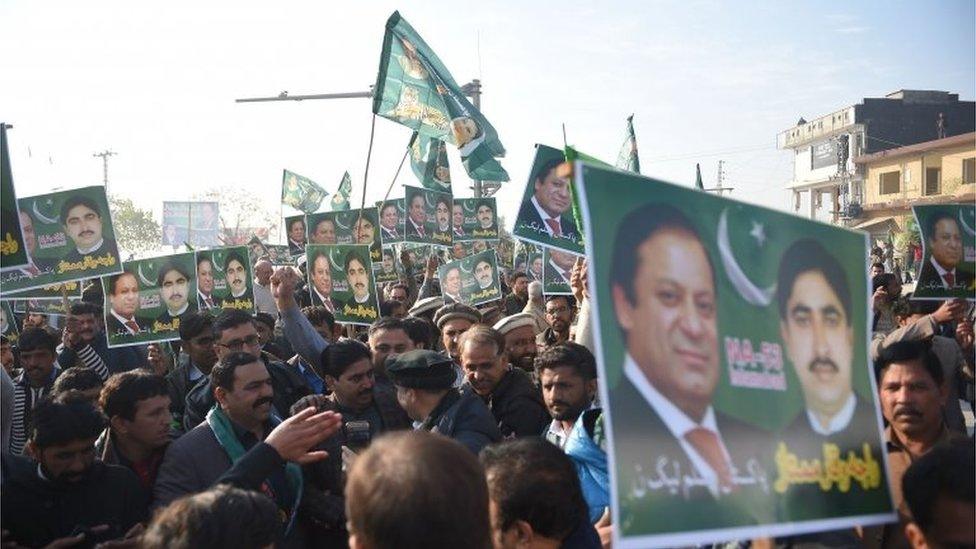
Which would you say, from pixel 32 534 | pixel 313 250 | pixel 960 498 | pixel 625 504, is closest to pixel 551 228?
pixel 313 250

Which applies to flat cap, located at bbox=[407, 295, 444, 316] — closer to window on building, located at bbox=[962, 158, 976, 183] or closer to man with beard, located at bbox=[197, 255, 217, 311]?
man with beard, located at bbox=[197, 255, 217, 311]

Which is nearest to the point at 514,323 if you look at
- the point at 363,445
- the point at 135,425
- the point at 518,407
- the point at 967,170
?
the point at 518,407

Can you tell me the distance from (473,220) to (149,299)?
9.22 meters

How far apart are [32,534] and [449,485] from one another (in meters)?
2.22

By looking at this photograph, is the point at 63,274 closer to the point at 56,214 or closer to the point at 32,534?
the point at 56,214

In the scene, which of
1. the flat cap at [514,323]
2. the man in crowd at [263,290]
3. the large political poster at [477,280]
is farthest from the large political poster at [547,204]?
the large political poster at [477,280]

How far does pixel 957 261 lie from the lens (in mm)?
6414

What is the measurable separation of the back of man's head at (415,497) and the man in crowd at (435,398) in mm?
2269

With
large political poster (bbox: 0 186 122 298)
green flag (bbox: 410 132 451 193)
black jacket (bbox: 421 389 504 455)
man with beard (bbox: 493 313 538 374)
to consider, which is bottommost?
black jacket (bbox: 421 389 504 455)

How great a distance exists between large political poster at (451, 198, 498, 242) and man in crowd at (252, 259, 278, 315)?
5.22 meters

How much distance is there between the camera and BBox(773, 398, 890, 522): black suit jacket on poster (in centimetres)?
219

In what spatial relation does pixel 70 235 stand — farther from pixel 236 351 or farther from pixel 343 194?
pixel 343 194

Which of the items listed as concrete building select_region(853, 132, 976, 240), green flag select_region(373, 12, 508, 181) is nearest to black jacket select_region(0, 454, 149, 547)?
green flag select_region(373, 12, 508, 181)

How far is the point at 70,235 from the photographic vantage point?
717 cm
